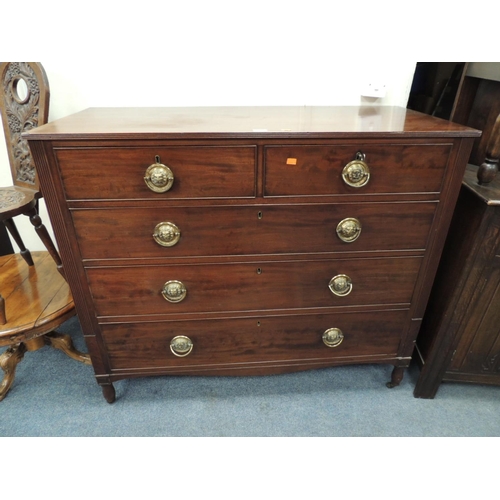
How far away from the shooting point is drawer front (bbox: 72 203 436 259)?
3.35 ft

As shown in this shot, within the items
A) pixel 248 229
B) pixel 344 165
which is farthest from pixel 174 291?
pixel 344 165

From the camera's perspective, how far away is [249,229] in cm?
106

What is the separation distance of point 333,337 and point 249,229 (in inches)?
21.0

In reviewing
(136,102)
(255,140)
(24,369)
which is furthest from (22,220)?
(255,140)

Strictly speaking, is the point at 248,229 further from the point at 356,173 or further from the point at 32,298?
the point at 32,298

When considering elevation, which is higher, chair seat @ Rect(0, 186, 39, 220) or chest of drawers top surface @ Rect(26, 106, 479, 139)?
chest of drawers top surface @ Rect(26, 106, 479, 139)

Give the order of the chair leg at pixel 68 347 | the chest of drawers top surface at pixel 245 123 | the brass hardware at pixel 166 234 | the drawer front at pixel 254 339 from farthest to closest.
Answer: the chair leg at pixel 68 347 → the drawer front at pixel 254 339 → the brass hardware at pixel 166 234 → the chest of drawers top surface at pixel 245 123

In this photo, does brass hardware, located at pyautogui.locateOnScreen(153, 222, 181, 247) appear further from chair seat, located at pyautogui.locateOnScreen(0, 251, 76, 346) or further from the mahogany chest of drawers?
chair seat, located at pyautogui.locateOnScreen(0, 251, 76, 346)

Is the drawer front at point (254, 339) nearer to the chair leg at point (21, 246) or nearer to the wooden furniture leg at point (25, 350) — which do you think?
the wooden furniture leg at point (25, 350)

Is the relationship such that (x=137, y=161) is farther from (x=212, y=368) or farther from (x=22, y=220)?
(x=22, y=220)

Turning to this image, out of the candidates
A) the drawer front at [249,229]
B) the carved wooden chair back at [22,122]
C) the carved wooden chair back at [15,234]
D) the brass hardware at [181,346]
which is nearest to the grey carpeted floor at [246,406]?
the carved wooden chair back at [15,234]

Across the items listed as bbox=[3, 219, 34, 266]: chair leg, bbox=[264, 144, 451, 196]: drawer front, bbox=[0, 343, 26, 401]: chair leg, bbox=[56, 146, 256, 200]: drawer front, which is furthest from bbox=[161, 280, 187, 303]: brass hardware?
bbox=[3, 219, 34, 266]: chair leg

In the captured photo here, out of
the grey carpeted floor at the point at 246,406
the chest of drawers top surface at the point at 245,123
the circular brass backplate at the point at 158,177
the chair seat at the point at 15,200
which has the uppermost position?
the chest of drawers top surface at the point at 245,123

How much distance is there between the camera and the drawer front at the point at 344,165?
97cm
